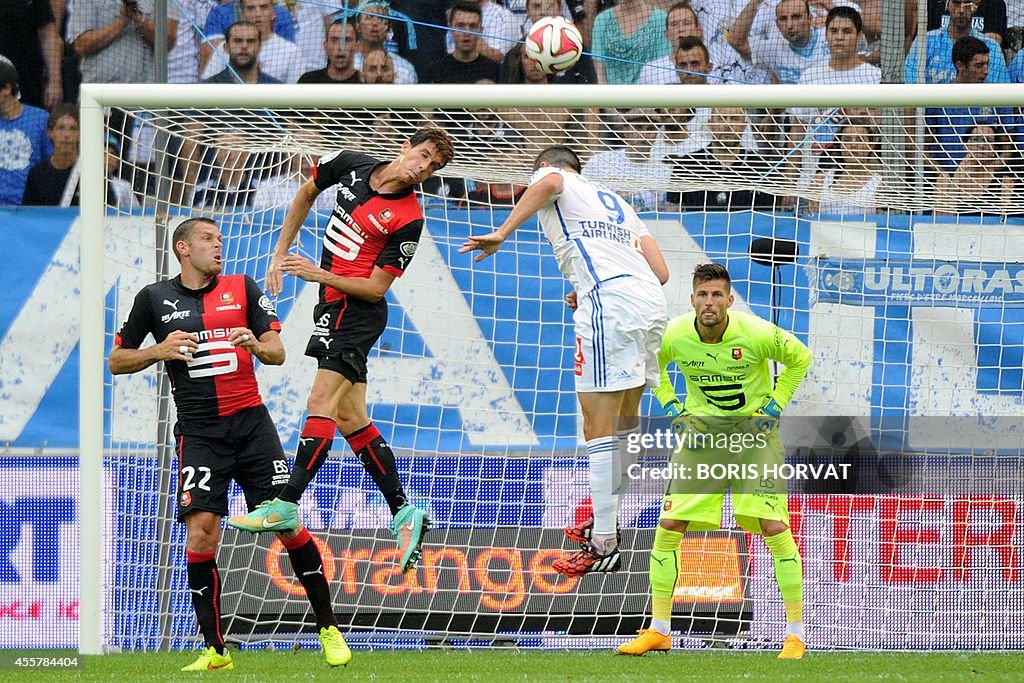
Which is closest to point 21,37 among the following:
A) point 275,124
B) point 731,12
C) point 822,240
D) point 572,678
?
point 275,124

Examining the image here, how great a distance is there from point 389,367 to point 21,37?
343 cm

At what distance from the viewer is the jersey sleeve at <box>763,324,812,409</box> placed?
22.0 feet

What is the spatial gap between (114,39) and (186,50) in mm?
501

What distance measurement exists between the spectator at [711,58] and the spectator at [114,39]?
3.36m

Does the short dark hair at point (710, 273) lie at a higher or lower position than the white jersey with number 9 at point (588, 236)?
lower

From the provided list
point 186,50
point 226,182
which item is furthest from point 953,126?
point 186,50

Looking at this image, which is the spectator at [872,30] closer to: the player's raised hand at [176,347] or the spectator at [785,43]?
the spectator at [785,43]

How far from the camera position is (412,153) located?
6160 millimetres

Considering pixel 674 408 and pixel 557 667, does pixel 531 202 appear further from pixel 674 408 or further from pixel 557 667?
pixel 557 667

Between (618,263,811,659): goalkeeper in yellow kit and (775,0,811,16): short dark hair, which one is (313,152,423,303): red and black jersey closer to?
(618,263,811,659): goalkeeper in yellow kit

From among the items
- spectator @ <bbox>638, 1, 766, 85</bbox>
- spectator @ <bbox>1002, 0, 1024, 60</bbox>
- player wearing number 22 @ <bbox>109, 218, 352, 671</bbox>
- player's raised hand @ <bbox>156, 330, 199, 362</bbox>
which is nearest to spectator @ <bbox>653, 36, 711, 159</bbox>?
spectator @ <bbox>638, 1, 766, 85</bbox>

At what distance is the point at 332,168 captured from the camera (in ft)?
21.1

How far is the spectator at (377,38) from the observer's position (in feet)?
30.0

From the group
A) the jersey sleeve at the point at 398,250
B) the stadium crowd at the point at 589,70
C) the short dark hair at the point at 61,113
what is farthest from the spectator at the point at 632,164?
the short dark hair at the point at 61,113
